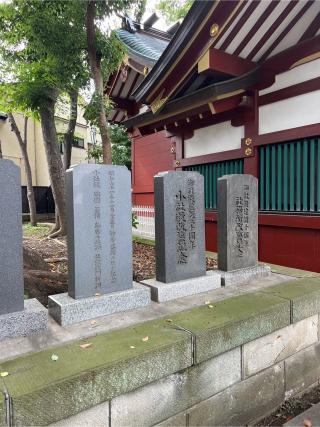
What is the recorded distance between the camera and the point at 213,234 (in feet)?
25.6

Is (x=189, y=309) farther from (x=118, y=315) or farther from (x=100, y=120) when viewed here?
Result: (x=100, y=120)

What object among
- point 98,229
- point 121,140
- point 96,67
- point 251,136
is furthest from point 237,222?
point 121,140

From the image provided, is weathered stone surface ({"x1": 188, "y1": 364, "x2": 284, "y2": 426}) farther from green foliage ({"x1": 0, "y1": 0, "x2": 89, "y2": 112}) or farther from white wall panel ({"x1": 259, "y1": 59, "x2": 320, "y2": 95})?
green foliage ({"x1": 0, "y1": 0, "x2": 89, "y2": 112})

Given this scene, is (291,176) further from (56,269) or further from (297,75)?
(56,269)

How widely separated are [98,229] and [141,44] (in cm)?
948

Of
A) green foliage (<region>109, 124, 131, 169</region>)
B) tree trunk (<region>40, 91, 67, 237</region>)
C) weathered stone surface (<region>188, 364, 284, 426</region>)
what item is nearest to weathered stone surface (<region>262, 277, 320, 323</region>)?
weathered stone surface (<region>188, 364, 284, 426</region>)

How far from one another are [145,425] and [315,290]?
2.34m

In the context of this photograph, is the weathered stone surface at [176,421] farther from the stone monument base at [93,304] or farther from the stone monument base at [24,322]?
the stone monument base at [24,322]

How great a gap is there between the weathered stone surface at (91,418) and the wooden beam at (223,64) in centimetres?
525

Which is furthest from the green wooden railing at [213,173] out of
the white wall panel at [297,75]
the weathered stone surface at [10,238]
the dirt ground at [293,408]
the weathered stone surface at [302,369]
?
the weathered stone surface at [10,238]

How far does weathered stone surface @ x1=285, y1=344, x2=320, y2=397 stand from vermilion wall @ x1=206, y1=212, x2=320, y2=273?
258 centimetres

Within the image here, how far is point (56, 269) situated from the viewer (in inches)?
234

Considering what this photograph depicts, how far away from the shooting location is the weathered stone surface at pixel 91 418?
1849 mm

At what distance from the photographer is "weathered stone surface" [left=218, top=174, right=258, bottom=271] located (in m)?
3.99
